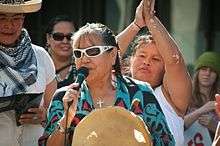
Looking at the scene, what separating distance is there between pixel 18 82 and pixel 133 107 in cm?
73

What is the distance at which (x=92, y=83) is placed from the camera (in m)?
3.98

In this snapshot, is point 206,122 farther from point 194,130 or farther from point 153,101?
point 153,101

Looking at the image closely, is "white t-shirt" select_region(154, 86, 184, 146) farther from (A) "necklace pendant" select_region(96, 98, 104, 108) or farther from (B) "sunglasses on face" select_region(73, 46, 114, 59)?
(B) "sunglasses on face" select_region(73, 46, 114, 59)

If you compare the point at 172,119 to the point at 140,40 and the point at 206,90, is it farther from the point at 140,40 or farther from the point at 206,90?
the point at 206,90

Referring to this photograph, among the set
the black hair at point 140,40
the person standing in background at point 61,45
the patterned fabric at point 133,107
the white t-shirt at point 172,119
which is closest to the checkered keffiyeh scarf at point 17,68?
the patterned fabric at point 133,107

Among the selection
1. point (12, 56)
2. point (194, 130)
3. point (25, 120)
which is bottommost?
point (194, 130)

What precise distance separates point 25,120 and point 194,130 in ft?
5.25

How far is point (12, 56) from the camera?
4406mm

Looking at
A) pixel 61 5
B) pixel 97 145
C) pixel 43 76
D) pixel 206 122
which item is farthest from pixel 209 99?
pixel 61 5

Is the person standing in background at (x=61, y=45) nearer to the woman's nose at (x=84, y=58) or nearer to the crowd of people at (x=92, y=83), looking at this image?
the crowd of people at (x=92, y=83)

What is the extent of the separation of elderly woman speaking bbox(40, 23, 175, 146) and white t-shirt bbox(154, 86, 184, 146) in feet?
1.38

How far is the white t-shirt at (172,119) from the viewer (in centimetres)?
441

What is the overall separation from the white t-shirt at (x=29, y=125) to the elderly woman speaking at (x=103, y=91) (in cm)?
50

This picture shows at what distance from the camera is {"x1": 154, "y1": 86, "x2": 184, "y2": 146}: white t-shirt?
441 centimetres
